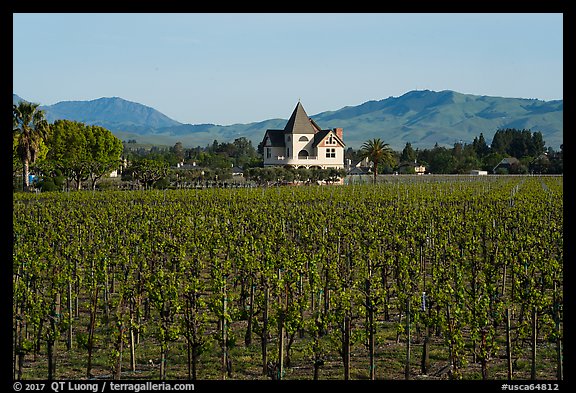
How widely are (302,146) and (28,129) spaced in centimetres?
6555

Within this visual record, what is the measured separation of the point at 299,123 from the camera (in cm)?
13250

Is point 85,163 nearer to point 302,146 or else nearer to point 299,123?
point 302,146

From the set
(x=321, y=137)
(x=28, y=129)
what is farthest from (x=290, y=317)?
(x=321, y=137)

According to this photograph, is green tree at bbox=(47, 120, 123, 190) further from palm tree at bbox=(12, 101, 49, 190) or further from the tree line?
palm tree at bbox=(12, 101, 49, 190)

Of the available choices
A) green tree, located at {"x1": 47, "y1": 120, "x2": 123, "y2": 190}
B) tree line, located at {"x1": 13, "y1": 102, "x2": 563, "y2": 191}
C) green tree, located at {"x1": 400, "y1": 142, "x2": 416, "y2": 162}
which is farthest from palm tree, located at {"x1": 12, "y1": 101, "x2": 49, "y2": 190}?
green tree, located at {"x1": 400, "y1": 142, "x2": 416, "y2": 162}

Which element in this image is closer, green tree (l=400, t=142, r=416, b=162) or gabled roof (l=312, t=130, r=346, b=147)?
gabled roof (l=312, t=130, r=346, b=147)

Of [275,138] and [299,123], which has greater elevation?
[299,123]

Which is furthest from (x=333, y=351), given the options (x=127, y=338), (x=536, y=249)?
(x=536, y=249)

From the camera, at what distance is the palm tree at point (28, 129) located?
7112 centimetres

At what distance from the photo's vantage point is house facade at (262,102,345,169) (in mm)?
127938

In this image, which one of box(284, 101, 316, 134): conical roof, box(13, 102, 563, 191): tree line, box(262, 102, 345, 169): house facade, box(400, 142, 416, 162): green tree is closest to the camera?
box(13, 102, 563, 191): tree line
